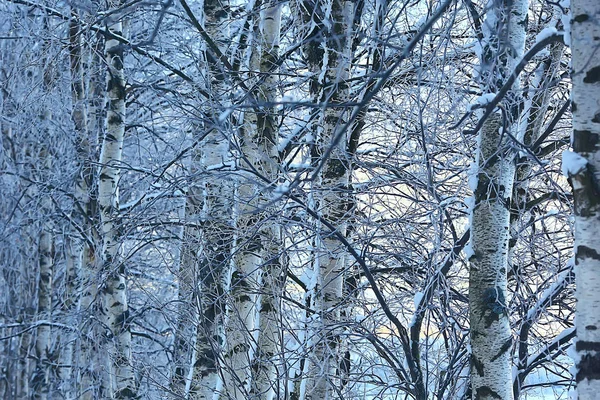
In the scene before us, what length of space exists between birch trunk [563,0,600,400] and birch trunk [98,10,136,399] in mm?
4359

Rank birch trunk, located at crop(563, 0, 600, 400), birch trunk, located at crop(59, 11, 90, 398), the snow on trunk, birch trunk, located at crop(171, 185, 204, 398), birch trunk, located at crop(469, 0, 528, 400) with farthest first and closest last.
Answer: birch trunk, located at crop(59, 11, 90, 398)
birch trunk, located at crop(171, 185, 204, 398)
the snow on trunk
birch trunk, located at crop(469, 0, 528, 400)
birch trunk, located at crop(563, 0, 600, 400)

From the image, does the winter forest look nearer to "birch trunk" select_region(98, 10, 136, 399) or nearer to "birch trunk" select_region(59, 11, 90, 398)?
"birch trunk" select_region(98, 10, 136, 399)

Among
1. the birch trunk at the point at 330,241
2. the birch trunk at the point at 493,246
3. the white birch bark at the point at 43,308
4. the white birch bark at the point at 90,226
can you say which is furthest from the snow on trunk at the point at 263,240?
the white birch bark at the point at 43,308

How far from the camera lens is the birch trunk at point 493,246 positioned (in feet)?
12.5

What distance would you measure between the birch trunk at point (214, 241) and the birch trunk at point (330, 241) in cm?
65

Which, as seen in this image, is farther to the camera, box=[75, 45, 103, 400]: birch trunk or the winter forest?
box=[75, 45, 103, 400]: birch trunk

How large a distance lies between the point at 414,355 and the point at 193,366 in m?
1.82

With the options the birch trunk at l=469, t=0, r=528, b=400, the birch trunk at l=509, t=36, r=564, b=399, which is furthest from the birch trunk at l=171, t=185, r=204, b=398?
the birch trunk at l=509, t=36, r=564, b=399

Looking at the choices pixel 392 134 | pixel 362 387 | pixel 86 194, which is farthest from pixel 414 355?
pixel 86 194

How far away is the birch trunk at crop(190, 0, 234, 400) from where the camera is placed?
16.6ft

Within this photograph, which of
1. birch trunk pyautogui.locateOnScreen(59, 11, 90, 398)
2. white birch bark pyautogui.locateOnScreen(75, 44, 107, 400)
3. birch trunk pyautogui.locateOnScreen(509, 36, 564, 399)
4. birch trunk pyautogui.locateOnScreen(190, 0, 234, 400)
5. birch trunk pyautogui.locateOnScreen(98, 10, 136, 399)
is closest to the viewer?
birch trunk pyautogui.locateOnScreen(509, 36, 564, 399)

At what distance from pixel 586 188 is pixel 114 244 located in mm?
4647

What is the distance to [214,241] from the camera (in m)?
5.22

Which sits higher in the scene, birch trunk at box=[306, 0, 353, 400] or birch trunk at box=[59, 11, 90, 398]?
birch trunk at box=[59, 11, 90, 398]
